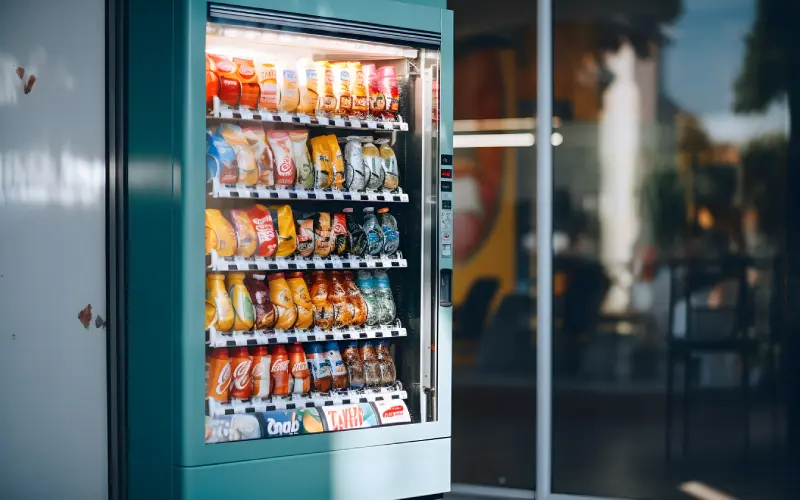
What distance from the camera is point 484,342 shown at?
4906 millimetres

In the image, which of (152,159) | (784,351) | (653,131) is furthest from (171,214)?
(784,351)

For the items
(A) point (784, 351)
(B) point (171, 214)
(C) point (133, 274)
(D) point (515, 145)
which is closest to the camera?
(B) point (171, 214)

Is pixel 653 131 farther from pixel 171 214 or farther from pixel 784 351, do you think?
pixel 171 214

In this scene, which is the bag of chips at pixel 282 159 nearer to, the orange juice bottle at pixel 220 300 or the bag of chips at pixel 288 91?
the bag of chips at pixel 288 91

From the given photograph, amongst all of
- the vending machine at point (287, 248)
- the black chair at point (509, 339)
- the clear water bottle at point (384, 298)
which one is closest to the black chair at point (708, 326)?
the black chair at point (509, 339)

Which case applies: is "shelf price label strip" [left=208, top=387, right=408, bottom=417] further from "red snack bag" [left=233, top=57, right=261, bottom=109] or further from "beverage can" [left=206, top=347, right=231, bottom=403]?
"red snack bag" [left=233, top=57, right=261, bottom=109]

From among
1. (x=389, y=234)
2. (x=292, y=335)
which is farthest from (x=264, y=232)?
(x=389, y=234)

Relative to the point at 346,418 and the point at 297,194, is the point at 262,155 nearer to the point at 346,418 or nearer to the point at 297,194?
the point at 297,194

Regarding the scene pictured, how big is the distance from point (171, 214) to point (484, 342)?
2.34m

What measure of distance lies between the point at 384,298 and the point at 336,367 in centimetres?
36

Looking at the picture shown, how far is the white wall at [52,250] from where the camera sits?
11.4ft

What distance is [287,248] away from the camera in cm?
346

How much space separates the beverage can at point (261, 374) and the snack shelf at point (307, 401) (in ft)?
0.11

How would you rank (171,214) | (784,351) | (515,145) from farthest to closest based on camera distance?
1. (515,145)
2. (784,351)
3. (171,214)
